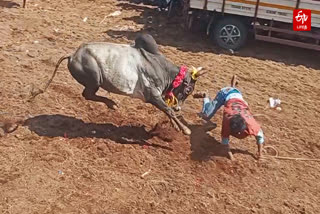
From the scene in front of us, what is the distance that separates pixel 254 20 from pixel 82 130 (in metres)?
5.54

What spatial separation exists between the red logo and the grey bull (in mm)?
4642

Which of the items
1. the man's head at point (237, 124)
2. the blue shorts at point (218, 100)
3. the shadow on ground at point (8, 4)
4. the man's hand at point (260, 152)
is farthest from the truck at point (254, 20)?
the man's head at point (237, 124)

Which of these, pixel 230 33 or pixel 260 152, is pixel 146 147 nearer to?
pixel 260 152

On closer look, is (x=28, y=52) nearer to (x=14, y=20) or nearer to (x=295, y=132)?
(x=14, y=20)

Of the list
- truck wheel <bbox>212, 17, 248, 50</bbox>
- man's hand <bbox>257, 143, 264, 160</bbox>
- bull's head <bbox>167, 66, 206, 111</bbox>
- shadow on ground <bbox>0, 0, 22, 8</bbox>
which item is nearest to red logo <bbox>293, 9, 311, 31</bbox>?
truck wheel <bbox>212, 17, 248, 50</bbox>

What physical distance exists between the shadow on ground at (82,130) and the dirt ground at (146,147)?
0.05 feet

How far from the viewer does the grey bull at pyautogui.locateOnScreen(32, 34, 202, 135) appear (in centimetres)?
762

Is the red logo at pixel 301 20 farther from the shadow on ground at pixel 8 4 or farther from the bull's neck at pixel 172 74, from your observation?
the shadow on ground at pixel 8 4

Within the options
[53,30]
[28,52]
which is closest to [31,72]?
[28,52]

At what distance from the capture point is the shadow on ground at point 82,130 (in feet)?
26.8

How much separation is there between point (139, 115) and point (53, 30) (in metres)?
4.75

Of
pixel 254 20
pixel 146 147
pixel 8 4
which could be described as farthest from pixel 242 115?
pixel 8 4

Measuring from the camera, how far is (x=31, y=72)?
10.3 meters

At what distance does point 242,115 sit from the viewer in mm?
7359
